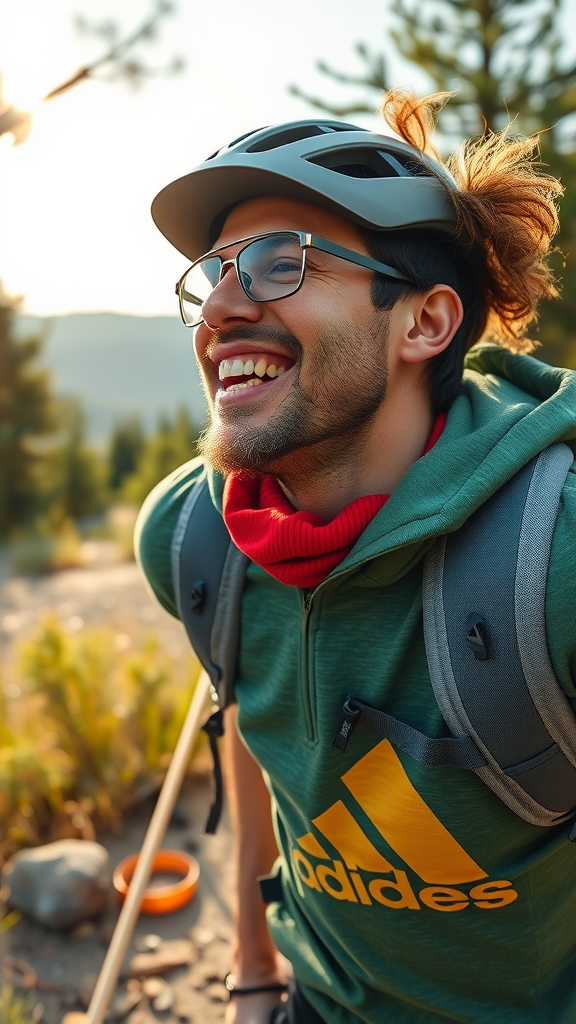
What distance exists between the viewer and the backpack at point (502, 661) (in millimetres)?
1411

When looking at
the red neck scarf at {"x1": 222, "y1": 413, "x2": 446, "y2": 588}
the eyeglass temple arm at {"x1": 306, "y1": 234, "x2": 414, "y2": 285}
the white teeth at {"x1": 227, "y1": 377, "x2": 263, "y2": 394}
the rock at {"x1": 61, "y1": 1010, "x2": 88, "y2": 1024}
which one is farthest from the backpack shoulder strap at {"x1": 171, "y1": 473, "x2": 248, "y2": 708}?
the rock at {"x1": 61, "y1": 1010, "x2": 88, "y2": 1024}

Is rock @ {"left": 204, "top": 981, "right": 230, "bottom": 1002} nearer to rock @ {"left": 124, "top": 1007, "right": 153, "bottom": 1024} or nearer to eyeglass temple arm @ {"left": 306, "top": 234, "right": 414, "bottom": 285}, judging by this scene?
rock @ {"left": 124, "top": 1007, "right": 153, "bottom": 1024}

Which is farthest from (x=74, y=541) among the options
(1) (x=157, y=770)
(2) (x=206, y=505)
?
(2) (x=206, y=505)

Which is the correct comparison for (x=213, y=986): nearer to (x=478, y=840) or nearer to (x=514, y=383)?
(x=478, y=840)

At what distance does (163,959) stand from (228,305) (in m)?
2.72

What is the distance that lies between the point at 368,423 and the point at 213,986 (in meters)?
2.53

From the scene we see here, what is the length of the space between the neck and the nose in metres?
0.33

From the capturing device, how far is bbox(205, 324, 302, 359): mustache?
1.78 m

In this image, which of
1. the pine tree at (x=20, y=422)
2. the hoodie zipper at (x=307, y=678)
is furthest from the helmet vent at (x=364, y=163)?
the pine tree at (x=20, y=422)

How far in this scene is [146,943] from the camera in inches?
135

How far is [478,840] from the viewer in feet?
5.24

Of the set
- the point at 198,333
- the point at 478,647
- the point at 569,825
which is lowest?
the point at 569,825

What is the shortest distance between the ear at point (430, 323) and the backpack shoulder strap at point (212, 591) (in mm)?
605

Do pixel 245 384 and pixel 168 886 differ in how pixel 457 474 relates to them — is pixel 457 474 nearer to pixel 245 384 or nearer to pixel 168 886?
pixel 245 384
